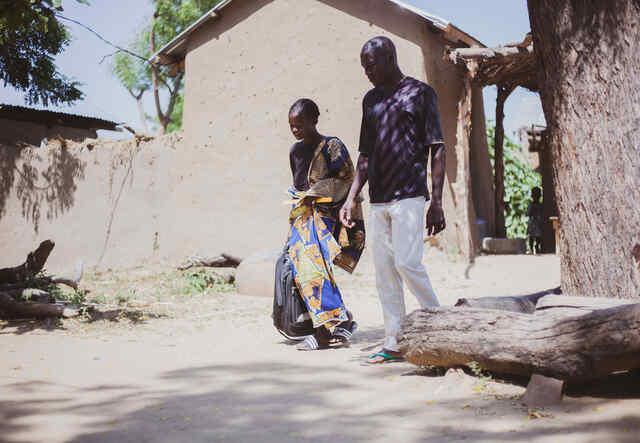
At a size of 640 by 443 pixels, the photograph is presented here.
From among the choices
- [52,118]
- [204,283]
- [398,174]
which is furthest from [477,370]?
[52,118]

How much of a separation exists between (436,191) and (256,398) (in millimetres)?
1512

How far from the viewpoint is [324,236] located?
4.17m

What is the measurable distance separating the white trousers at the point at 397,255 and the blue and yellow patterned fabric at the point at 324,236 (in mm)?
689

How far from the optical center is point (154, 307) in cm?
661

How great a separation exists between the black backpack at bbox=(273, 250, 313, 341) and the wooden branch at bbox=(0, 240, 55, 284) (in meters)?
3.31

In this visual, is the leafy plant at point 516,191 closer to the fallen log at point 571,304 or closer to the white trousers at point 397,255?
the white trousers at point 397,255

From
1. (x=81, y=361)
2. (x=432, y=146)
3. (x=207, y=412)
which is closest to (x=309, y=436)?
(x=207, y=412)

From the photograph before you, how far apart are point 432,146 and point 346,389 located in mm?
1452

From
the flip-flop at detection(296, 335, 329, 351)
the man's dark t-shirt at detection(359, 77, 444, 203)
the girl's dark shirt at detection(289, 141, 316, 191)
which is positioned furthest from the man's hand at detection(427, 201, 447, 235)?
the flip-flop at detection(296, 335, 329, 351)

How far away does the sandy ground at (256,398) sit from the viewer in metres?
2.24

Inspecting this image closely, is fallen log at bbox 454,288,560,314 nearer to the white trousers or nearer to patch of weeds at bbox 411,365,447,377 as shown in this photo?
the white trousers

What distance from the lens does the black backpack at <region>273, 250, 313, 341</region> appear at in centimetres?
424

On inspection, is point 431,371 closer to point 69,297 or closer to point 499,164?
point 69,297

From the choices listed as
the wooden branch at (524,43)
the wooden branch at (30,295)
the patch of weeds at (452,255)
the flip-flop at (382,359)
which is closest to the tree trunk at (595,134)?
the flip-flop at (382,359)
